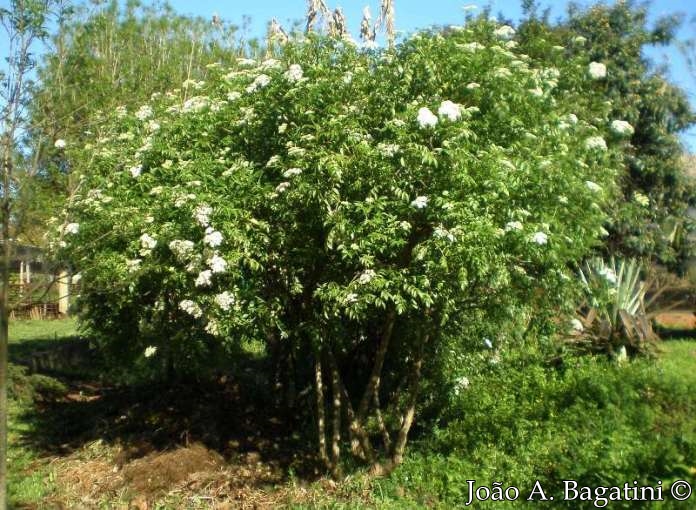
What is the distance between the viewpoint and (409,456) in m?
6.43

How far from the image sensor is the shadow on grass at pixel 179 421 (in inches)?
279

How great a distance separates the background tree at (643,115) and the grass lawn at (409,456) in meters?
3.57

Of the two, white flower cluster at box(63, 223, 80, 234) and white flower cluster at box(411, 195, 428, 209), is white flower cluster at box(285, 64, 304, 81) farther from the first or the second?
white flower cluster at box(63, 223, 80, 234)

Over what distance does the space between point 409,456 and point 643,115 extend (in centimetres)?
790

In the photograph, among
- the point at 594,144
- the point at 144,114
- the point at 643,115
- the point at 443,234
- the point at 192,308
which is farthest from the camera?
the point at 643,115

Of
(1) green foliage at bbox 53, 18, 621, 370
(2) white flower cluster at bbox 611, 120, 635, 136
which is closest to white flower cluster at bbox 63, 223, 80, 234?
(1) green foliage at bbox 53, 18, 621, 370

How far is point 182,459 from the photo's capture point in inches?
262

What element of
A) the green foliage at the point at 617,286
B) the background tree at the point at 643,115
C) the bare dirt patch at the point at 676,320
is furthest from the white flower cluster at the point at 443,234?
the bare dirt patch at the point at 676,320

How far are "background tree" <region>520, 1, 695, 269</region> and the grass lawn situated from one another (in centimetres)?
357

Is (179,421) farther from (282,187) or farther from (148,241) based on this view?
(282,187)

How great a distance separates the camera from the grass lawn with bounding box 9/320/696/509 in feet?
18.5

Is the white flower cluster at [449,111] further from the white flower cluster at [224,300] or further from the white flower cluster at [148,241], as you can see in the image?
the white flower cluster at [148,241]

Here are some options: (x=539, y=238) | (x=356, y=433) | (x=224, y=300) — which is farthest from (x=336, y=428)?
(x=539, y=238)

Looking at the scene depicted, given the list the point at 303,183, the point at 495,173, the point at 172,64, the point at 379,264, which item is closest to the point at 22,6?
the point at 303,183
